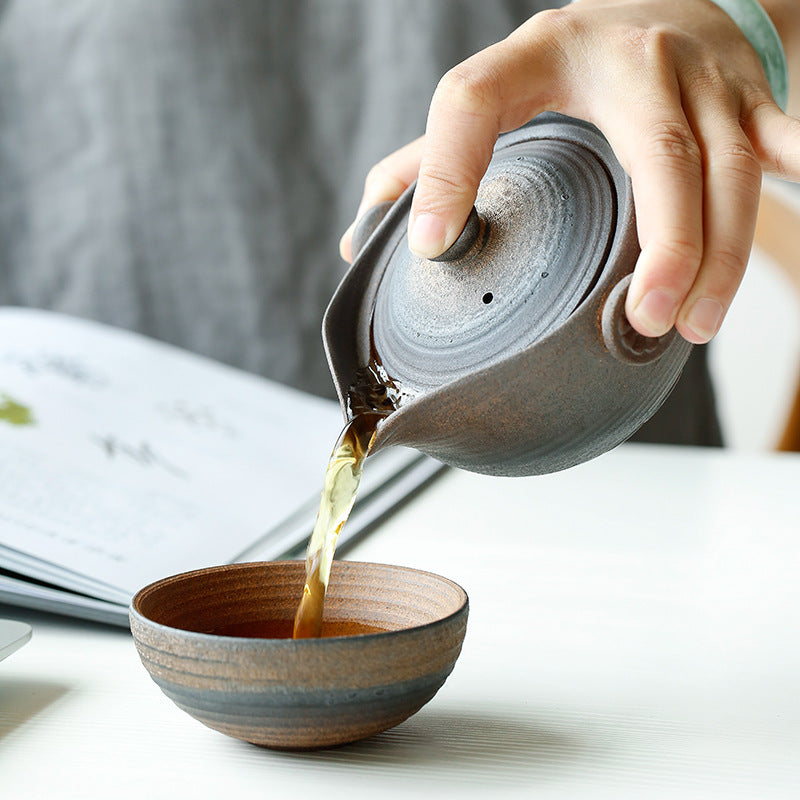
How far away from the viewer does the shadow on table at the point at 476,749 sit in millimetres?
500

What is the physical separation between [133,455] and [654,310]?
593 mm

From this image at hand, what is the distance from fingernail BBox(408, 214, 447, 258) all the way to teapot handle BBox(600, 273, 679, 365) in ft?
0.35

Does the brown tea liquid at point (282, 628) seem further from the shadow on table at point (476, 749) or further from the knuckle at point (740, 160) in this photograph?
the knuckle at point (740, 160)

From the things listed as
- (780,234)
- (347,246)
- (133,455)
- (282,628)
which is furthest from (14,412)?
(780,234)

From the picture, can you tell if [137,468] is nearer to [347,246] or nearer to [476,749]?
[347,246]

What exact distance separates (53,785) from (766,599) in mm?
518

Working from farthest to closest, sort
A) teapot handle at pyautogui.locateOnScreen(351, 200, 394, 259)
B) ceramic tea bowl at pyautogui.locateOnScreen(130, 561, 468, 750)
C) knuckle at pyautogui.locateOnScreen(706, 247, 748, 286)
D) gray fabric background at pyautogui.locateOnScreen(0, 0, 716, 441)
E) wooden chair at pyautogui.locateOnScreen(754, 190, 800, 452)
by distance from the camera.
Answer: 1. gray fabric background at pyautogui.locateOnScreen(0, 0, 716, 441)
2. wooden chair at pyautogui.locateOnScreen(754, 190, 800, 452)
3. teapot handle at pyautogui.locateOnScreen(351, 200, 394, 259)
4. knuckle at pyautogui.locateOnScreen(706, 247, 748, 286)
5. ceramic tea bowl at pyautogui.locateOnScreen(130, 561, 468, 750)

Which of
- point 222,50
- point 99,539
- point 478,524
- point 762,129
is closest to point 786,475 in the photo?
point 478,524

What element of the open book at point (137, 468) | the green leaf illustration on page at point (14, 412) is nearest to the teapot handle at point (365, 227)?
the open book at point (137, 468)

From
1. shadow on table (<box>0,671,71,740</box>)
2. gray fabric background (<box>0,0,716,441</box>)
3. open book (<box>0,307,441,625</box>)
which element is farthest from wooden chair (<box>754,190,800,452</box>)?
shadow on table (<box>0,671,71,740</box>)

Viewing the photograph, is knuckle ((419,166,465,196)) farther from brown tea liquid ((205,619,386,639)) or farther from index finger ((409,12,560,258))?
brown tea liquid ((205,619,386,639))

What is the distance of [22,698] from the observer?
0.60 m

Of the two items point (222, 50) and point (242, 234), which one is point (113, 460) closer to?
point (242, 234)

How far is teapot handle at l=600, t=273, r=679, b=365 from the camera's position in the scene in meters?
0.53
